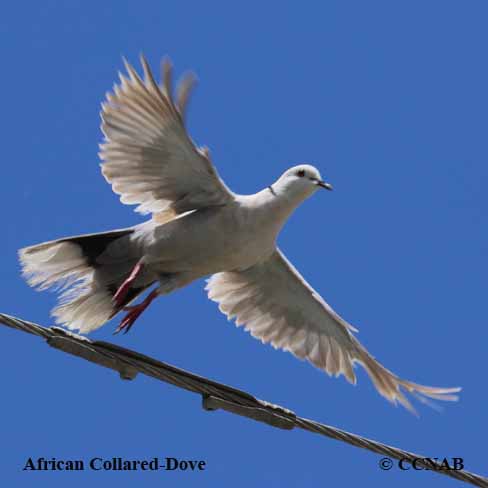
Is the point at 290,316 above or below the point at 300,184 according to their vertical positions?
below

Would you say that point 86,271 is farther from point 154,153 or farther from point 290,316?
point 290,316

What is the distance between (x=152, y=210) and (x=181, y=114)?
0.82 metres

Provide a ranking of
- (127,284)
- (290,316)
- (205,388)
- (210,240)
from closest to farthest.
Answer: (205,388) → (210,240) → (127,284) → (290,316)

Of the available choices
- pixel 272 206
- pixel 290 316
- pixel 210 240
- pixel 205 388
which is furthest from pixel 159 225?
pixel 205 388

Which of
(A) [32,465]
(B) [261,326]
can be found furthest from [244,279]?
(A) [32,465]

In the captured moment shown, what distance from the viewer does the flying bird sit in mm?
9062

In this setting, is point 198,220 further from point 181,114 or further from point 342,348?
point 342,348

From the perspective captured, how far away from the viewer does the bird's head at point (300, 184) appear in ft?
30.3

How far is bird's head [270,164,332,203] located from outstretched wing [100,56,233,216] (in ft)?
1.28

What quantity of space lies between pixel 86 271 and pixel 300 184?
1690 millimetres

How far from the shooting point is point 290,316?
1025 centimetres

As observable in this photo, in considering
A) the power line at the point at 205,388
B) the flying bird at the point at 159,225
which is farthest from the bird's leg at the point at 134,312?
the power line at the point at 205,388

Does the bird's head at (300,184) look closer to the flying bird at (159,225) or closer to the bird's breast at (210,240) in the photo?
the flying bird at (159,225)

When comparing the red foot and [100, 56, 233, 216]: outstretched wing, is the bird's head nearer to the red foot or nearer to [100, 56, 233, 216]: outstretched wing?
[100, 56, 233, 216]: outstretched wing
